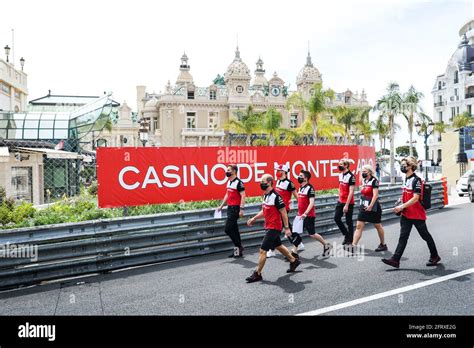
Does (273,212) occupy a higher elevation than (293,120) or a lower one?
lower

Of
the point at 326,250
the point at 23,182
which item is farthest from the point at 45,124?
the point at 326,250

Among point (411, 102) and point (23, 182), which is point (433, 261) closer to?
point (23, 182)

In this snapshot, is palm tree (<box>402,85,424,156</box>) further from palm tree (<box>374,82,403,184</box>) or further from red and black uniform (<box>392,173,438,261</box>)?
red and black uniform (<box>392,173,438,261</box>)

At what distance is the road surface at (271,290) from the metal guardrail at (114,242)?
0.67ft

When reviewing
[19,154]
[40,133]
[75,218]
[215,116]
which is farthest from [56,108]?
[75,218]

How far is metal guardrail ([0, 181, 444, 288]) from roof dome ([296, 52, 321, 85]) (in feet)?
194

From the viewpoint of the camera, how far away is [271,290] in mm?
6020

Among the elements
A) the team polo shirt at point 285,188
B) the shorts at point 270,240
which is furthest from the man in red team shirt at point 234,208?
the shorts at point 270,240

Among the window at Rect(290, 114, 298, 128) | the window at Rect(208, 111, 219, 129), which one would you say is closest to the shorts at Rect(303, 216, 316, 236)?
the window at Rect(208, 111, 219, 129)

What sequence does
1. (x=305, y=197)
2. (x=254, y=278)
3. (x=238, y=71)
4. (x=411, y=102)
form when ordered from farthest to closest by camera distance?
(x=238, y=71) < (x=411, y=102) < (x=305, y=197) < (x=254, y=278)

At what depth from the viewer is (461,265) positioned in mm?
7051

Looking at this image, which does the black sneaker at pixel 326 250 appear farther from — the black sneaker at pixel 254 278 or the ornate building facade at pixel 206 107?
the ornate building facade at pixel 206 107

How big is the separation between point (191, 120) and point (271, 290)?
53.7 m

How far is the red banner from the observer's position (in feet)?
27.6
